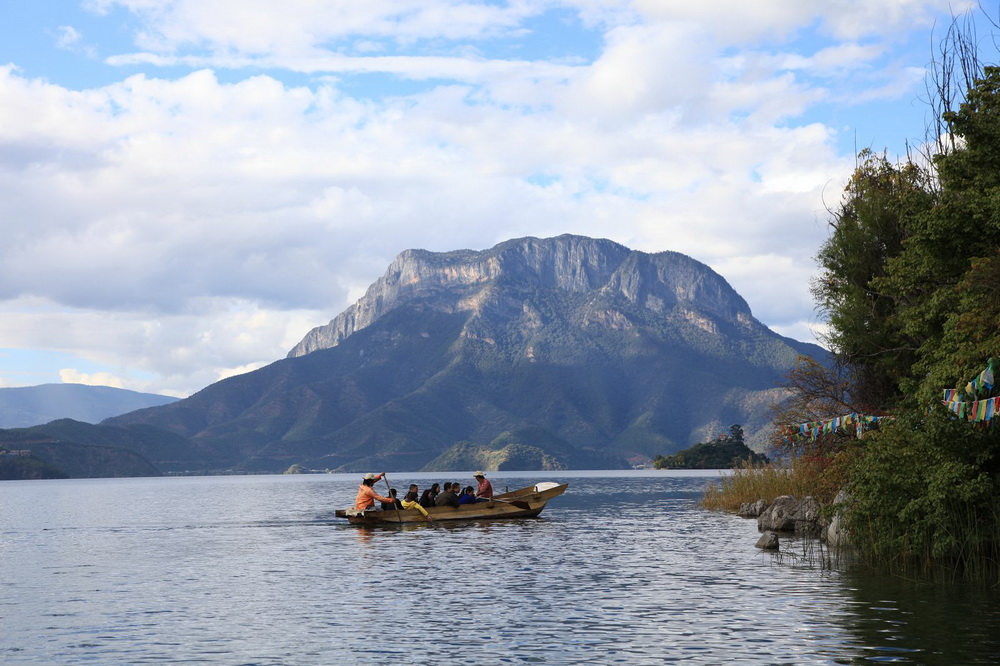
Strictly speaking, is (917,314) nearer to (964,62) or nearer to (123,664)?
(964,62)

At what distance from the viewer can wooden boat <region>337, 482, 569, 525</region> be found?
52188 mm

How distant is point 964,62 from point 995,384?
52.0 ft

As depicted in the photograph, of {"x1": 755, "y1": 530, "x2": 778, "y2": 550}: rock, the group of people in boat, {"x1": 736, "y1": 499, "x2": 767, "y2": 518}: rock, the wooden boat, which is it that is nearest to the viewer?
{"x1": 755, "y1": 530, "x2": 778, "y2": 550}: rock

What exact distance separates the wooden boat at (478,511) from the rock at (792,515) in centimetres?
1375

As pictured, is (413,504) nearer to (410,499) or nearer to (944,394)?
(410,499)

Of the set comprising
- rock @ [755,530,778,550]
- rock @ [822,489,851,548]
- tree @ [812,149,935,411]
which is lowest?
rock @ [755,530,778,550]

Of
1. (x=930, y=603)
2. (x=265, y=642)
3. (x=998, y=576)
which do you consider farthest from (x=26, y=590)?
(x=998, y=576)

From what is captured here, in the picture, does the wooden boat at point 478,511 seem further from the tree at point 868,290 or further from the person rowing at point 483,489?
the tree at point 868,290

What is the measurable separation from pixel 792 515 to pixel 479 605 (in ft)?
77.0

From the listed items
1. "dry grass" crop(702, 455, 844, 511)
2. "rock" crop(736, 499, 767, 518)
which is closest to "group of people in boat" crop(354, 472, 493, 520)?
"rock" crop(736, 499, 767, 518)

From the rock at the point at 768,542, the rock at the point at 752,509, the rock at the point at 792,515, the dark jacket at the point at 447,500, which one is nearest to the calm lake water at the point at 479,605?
the rock at the point at 768,542

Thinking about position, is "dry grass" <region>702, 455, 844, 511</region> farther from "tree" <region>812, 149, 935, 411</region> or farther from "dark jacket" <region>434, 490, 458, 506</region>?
"dark jacket" <region>434, 490, 458, 506</region>

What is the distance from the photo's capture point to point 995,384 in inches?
968

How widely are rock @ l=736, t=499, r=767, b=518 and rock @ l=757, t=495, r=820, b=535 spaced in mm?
9843
